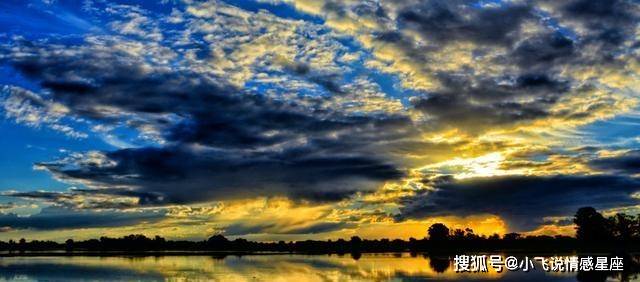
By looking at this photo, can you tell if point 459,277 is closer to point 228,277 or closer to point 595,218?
point 228,277

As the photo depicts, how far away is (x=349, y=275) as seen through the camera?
7212 centimetres

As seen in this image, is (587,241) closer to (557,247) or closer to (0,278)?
(557,247)

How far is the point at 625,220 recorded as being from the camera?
18850cm

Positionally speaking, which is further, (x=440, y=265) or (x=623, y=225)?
(x=623, y=225)

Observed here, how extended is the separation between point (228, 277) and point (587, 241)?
134242 mm

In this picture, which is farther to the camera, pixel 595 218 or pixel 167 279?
pixel 595 218

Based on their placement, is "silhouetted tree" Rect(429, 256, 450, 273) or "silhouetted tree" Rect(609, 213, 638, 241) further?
"silhouetted tree" Rect(609, 213, 638, 241)

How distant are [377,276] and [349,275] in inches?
163

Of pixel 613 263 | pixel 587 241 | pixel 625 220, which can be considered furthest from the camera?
pixel 625 220

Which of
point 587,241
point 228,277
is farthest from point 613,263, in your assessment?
point 587,241

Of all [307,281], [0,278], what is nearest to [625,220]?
[307,281]

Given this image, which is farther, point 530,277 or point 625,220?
point 625,220

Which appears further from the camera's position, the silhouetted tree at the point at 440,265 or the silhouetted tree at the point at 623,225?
the silhouetted tree at the point at 623,225

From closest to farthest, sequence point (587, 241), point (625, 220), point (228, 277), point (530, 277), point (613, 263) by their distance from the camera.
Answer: point (530, 277), point (228, 277), point (613, 263), point (587, 241), point (625, 220)
